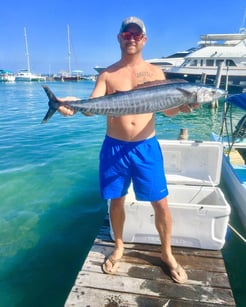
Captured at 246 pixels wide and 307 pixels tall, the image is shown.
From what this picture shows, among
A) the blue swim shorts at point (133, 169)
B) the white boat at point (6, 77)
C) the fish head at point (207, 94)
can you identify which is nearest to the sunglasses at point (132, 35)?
the fish head at point (207, 94)

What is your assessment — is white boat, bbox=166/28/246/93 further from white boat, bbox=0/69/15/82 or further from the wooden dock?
white boat, bbox=0/69/15/82

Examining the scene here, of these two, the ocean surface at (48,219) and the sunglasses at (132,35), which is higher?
the sunglasses at (132,35)

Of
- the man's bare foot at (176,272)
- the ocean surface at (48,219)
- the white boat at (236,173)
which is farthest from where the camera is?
the white boat at (236,173)

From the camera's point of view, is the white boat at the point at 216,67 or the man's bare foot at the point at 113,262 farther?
the white boat at the point at 216,67

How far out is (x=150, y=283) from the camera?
2809 mm

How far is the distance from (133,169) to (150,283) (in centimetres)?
123

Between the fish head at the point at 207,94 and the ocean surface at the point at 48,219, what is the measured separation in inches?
104

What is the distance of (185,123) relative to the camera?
15281mm

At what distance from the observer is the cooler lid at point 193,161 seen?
455 cm

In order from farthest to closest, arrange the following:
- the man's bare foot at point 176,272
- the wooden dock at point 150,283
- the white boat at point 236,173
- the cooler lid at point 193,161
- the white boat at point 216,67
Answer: the white boat at point 216,67 → the white boat at point 236,173 → the cooler lid at point 193,161 → the man's bare foot at point 176,272 → the wooden dock at point 150,283

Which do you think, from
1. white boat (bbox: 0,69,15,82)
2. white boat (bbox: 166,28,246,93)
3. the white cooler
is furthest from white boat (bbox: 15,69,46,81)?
the white cooler

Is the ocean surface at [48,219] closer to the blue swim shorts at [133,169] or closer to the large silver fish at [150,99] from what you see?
the blue swim shorts at [133,169]

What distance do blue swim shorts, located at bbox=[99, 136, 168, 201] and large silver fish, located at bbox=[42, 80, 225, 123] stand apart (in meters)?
0.37

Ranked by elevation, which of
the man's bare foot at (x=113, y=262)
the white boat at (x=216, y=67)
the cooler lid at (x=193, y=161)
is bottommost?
the man's bare foot at (x=113, y=262)
